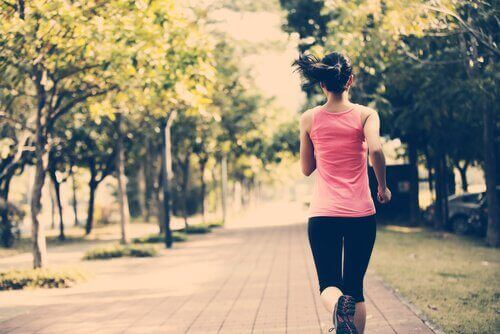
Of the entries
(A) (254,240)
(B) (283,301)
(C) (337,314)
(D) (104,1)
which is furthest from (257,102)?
(C) (337,314)

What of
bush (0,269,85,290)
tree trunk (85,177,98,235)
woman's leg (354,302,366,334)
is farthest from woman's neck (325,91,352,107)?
tree trunk (85,177,98,235)

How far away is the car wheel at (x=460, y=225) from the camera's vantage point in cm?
2059

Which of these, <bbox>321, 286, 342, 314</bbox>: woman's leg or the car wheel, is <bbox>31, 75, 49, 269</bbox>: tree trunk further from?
the car wheel

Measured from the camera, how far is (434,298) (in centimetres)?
811

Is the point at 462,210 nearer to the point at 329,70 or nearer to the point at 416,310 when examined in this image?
the point at 416,310

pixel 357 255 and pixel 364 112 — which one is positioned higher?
pixel 364 112

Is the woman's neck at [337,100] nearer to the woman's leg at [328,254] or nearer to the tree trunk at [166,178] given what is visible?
the woman's leg at [328,254]

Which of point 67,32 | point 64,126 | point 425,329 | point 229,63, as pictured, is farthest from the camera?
point 229,63

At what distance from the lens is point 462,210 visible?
20.7 metres

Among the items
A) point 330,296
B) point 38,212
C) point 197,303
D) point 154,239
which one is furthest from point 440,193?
point 330,296

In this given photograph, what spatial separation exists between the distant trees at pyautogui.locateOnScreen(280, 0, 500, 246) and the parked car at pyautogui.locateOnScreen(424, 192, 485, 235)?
83cm

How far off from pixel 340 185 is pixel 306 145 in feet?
1.15

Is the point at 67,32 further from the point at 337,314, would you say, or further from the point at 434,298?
the point at 337,314

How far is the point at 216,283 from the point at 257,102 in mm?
17169
